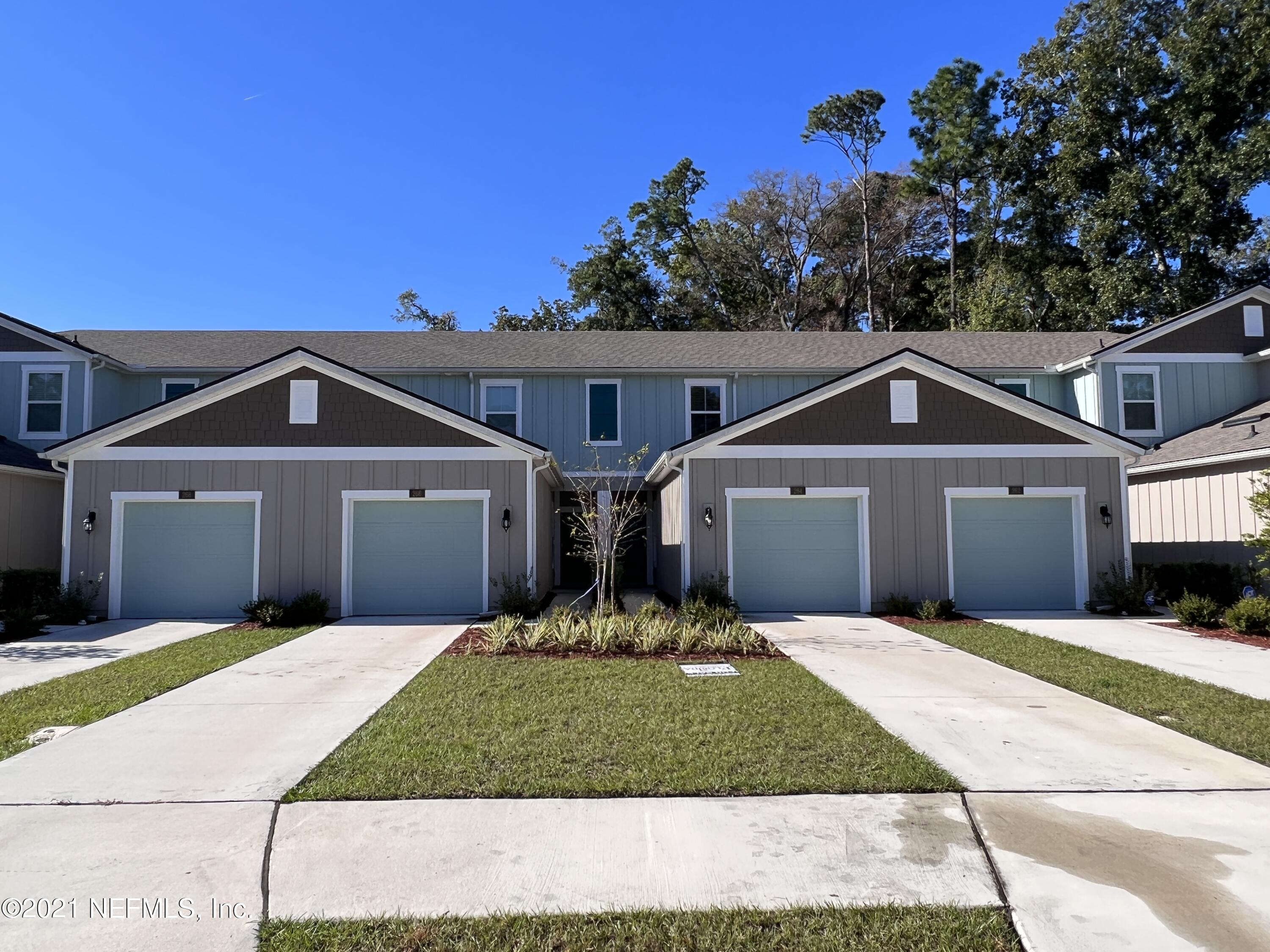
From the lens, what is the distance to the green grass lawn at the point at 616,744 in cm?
474

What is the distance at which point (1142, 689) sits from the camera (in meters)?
7.45

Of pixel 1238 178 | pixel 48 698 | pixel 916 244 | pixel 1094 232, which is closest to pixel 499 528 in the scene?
pixel 48 698

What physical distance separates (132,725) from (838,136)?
37.6 meters

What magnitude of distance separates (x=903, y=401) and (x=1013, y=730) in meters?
8.57

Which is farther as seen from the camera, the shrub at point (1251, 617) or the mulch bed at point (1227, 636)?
the shrub at point (1251, 617)

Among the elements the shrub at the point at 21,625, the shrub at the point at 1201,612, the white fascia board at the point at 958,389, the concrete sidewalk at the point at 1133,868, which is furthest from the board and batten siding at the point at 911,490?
the shrub at the point at 21,625

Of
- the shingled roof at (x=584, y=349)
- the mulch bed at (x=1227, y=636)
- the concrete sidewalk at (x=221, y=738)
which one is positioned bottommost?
the mulch bed at (x=1227, y=636)

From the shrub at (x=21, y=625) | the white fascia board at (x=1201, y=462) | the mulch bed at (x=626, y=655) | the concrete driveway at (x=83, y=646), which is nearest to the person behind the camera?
the concrete driveway at (x=83, y=646)

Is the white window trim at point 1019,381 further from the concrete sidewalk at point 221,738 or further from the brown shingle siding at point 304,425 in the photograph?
the concrete sidewalk at point 221,738

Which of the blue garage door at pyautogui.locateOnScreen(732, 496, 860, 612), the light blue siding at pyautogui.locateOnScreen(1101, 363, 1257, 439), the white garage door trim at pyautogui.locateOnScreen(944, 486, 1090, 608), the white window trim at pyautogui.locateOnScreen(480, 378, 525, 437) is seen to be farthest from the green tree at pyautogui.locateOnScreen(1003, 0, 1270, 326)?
the white window trim at pyautogui.locateOnScreen(480, 378, 525, 437)

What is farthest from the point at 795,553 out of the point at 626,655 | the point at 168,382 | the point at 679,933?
the point at 168,382

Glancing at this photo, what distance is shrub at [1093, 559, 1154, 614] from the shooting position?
13086 millimetres

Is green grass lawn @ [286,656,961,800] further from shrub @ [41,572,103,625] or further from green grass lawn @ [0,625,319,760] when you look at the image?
shrub @ [41,572,103,625]

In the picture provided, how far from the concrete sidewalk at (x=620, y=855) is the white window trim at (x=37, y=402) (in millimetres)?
17330
